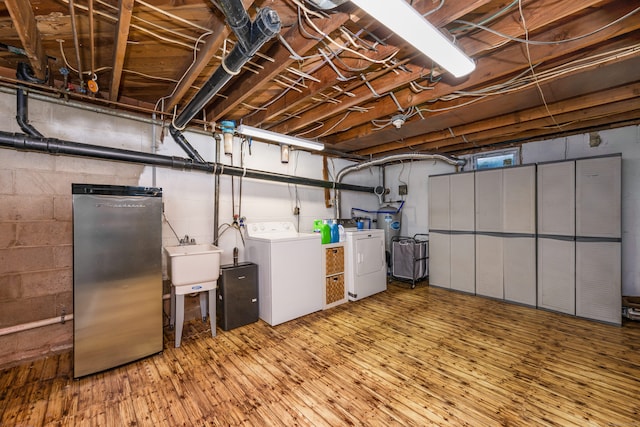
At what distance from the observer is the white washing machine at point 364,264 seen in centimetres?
408

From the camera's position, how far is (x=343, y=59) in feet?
6.93

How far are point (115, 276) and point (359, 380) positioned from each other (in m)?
2.33

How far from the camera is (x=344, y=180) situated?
5.46m

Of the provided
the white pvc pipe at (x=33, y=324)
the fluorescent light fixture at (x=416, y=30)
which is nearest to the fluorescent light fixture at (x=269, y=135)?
the fluorescent light fixture at (x=416, y=30)

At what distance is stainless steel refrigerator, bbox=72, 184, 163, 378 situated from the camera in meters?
2.16

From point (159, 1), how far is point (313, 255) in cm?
290

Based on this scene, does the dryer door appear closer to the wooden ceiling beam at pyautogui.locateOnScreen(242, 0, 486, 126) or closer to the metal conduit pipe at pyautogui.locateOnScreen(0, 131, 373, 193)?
the metal conduit pipe at pyautogui.locateOnScreen(0, 131, 373, 193)

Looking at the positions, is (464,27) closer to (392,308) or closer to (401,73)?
(401,73)

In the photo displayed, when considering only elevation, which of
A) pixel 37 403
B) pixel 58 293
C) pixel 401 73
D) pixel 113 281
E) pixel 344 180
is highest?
pixel 401 73

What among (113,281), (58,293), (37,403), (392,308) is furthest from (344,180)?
(37,403)

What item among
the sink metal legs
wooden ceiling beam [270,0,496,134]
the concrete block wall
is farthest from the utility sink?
wooden ceiling beam [270,0,496,134]

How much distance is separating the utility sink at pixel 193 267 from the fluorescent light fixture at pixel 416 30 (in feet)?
8.29

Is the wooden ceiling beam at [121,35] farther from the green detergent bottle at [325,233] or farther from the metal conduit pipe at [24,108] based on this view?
the green detergent bottle at [325,233]

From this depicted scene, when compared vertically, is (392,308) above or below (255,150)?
below
